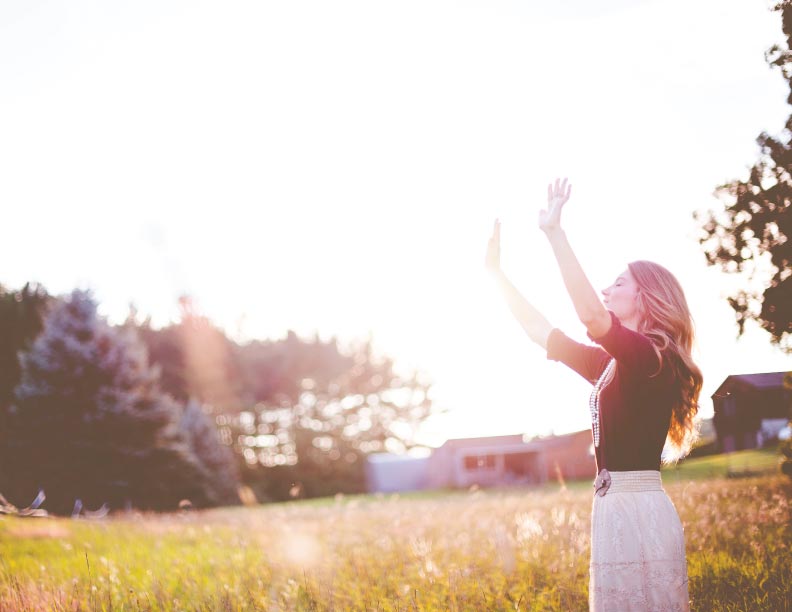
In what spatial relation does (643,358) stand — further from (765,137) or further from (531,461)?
(531,461)

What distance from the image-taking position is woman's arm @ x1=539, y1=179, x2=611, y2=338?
229 centimetres

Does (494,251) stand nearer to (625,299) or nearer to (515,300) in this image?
(515,300)

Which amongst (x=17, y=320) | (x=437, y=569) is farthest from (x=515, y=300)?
(x=17, y=320)

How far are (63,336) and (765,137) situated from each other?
22982 mm

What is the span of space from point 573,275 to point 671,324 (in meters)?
0.61

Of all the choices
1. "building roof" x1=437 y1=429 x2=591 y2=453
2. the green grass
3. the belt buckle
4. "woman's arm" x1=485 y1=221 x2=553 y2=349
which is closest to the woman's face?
"woman's arm" x1=485 y1=221 x2=553 y2=349

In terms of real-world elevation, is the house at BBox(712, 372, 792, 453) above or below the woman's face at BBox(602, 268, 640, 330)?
below

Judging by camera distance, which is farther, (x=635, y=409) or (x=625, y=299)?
(x=625, y=299)

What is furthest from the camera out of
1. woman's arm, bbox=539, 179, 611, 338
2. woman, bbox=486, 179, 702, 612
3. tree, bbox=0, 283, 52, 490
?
tree, bbox=0, 283, 52, 490

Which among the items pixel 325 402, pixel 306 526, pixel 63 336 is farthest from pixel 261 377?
pixel 306 526

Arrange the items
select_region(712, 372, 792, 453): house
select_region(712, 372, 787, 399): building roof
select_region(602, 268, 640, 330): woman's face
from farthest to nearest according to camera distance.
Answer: select_region(712, 372, 792, 453): house
select_region(712, 372, 787, 399): building roof
select_region(602, 268, 640, 330): woman's face

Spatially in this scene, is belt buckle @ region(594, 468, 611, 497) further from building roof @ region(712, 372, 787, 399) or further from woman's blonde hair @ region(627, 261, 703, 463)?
building roof @ region(712, 372, 787, 399)

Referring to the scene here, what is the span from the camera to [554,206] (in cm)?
254

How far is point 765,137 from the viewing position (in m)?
5.54
